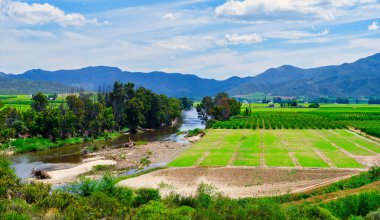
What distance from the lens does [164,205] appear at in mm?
24812

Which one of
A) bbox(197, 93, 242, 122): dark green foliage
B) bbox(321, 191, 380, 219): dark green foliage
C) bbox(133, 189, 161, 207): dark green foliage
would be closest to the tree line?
bbox(197, 93, 242, 122): dark green foliage

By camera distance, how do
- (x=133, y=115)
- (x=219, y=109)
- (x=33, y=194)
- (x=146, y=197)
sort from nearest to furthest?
(x=33, y=194) < (x=146, y=197) < (x=133, y=115) < (x=219, y=109)

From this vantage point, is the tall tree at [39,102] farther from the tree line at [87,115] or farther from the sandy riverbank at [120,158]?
the sandy riverbank at [120,158]

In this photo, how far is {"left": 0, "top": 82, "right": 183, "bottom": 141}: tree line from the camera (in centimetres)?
7650

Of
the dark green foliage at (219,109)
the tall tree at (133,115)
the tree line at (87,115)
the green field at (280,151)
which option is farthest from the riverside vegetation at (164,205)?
the dark green foliage at (219,109)

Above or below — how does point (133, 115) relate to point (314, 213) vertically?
above

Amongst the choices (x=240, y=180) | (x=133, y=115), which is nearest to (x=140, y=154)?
(x=240, y=180)

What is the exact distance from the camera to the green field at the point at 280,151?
165ft

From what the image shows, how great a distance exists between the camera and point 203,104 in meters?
151

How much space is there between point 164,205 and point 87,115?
69014 mm

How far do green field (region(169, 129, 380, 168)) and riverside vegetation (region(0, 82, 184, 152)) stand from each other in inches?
1090

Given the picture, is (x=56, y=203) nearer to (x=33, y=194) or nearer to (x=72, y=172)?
(x=33, y=194)

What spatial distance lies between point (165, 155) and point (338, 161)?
25127mm

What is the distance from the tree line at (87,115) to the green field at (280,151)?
28.7 m
